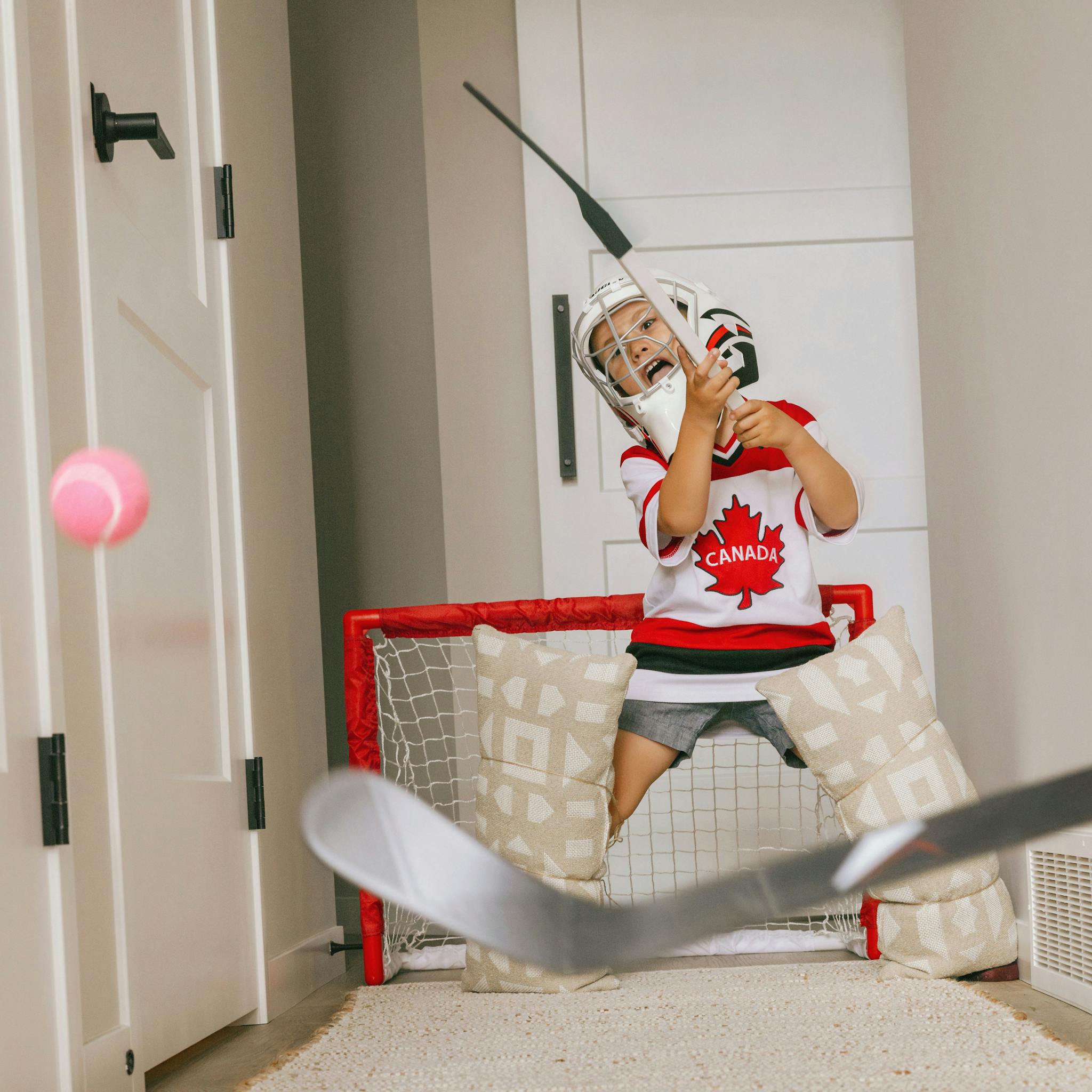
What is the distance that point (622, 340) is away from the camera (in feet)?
4.65

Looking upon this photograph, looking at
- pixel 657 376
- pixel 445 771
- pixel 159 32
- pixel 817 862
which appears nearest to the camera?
pixel 817 862

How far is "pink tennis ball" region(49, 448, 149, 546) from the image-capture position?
3.31 feet

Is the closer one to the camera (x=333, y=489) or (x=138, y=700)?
(x=138, y=700)

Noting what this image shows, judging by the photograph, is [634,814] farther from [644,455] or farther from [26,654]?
[26,654]

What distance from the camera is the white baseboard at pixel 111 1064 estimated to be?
96 cm

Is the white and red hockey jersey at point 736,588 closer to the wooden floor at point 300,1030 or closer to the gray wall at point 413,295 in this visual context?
the wooden floor at point 300,1030

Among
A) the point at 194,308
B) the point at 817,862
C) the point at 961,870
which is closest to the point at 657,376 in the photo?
the point at 194,308

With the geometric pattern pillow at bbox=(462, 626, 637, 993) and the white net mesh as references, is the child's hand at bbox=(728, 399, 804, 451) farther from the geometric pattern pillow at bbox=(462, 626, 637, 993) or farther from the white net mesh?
the white net mesh

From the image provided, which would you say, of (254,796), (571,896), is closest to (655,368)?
(254,796)

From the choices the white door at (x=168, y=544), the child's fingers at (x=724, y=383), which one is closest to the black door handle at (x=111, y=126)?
the white door at (x=168, y=544)

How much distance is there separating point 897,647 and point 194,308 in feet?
3.35

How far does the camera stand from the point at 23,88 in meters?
0.95

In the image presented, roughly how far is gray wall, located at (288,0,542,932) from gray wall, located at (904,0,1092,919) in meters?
0.81

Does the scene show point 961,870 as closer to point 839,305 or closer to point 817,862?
point 817,862
